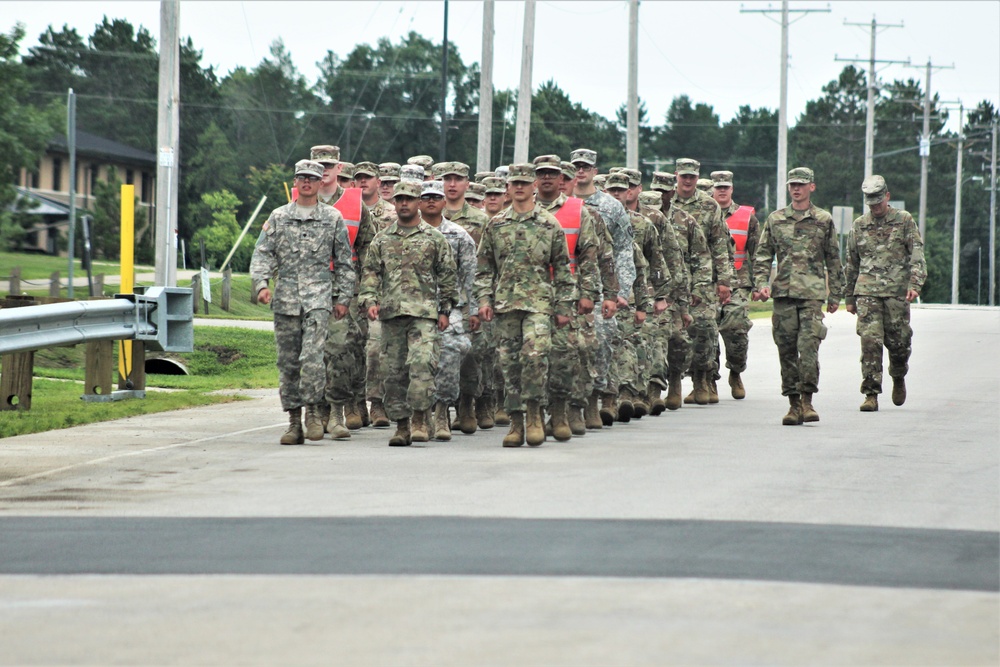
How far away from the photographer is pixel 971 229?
14612 centimetres

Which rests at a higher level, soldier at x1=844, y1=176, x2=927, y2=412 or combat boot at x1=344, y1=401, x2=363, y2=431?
soldier at x1=844, y1=176, x2=927, y2=412

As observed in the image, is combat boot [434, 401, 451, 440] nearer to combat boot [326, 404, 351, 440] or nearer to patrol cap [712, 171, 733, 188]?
combat boot [326, 404, 351, 440]

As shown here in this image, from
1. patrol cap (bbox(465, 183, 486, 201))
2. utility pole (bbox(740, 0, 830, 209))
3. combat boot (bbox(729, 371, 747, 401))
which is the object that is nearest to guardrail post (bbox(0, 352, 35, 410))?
patrol cap (bbox(465, 183, 486, 201))

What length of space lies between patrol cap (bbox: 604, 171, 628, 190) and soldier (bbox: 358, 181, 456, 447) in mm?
2619

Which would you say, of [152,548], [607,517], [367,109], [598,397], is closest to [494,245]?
[598,397]

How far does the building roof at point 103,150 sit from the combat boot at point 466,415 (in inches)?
2972

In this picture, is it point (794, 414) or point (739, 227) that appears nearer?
point (794, 414)

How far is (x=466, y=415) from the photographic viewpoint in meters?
15.6

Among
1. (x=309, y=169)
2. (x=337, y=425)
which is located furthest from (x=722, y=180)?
(x=309, y=169)

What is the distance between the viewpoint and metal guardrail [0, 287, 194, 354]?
15.3m

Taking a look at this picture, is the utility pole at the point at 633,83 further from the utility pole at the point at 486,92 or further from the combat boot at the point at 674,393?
the combat boot at the point at 674,393

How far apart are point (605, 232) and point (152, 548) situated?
7.02 m

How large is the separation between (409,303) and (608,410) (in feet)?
9.19

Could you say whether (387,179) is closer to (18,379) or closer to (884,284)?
(18,379)
